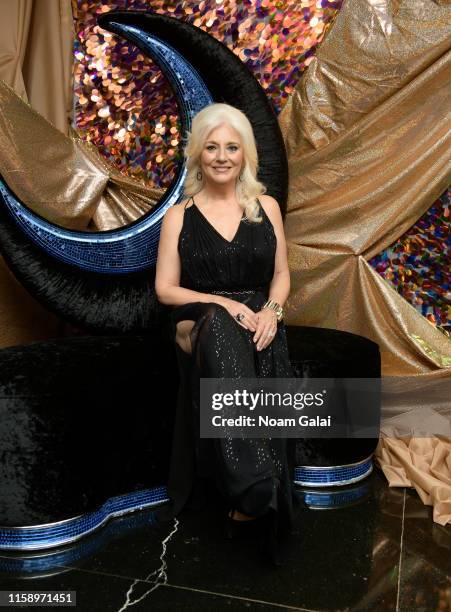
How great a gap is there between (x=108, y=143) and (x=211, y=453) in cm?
190

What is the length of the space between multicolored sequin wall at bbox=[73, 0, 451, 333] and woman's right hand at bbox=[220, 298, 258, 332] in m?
0.98

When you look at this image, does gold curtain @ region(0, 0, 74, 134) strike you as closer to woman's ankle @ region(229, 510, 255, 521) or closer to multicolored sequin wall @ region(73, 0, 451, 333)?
multicolored sequin wall @ region(73, 0, 451, 333)

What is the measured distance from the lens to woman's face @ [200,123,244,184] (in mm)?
2285

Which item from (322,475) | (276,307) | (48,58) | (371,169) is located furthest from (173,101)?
(322,475)

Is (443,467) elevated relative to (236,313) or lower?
lower

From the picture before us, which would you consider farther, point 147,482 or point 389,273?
point 389,273

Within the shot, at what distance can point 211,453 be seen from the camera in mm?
2041

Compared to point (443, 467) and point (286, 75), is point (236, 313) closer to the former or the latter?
point (443, 467)

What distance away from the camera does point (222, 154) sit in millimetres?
2277

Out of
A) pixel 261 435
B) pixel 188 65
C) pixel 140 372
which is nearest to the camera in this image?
pixel 261 435

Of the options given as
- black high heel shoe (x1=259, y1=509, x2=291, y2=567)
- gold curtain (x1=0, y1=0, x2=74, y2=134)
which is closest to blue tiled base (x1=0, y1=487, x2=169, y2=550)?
black high heel shoe (x1=259, y1=509, x2=291, y2=567)

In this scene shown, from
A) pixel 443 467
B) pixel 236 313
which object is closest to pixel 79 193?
pixel 236 313

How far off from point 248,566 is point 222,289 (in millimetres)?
932

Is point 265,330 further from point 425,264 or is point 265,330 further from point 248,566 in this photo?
point 425,264
